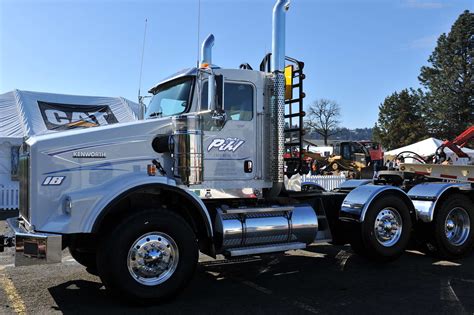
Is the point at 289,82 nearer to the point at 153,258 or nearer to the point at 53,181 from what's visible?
the point at 153,258

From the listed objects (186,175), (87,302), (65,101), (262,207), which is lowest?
(87,302)

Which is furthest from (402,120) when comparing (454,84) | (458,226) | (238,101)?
(238,101)

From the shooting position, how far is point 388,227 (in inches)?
294

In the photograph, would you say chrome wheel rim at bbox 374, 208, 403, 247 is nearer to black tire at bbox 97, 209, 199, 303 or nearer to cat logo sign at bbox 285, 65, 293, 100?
cat logo sign at bbox 285, 65, 293, 100

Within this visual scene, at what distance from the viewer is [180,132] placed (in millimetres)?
5816

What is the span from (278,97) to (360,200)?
216 cm

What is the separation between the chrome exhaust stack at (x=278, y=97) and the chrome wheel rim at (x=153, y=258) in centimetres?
189

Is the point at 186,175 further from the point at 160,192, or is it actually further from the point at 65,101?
the point at 65,101

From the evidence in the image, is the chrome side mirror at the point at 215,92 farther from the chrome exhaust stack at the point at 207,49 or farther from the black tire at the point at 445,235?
the black tire at the point at 445,235

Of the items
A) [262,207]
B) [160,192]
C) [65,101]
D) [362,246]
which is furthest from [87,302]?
[65,101]

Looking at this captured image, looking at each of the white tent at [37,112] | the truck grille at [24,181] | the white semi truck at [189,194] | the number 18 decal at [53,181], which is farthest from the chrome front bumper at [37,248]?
the white tent at [37,112]

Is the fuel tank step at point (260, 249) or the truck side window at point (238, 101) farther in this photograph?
the truck side window at point (238, 101)

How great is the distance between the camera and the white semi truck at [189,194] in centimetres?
527

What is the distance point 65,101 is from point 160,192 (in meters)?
14.3
